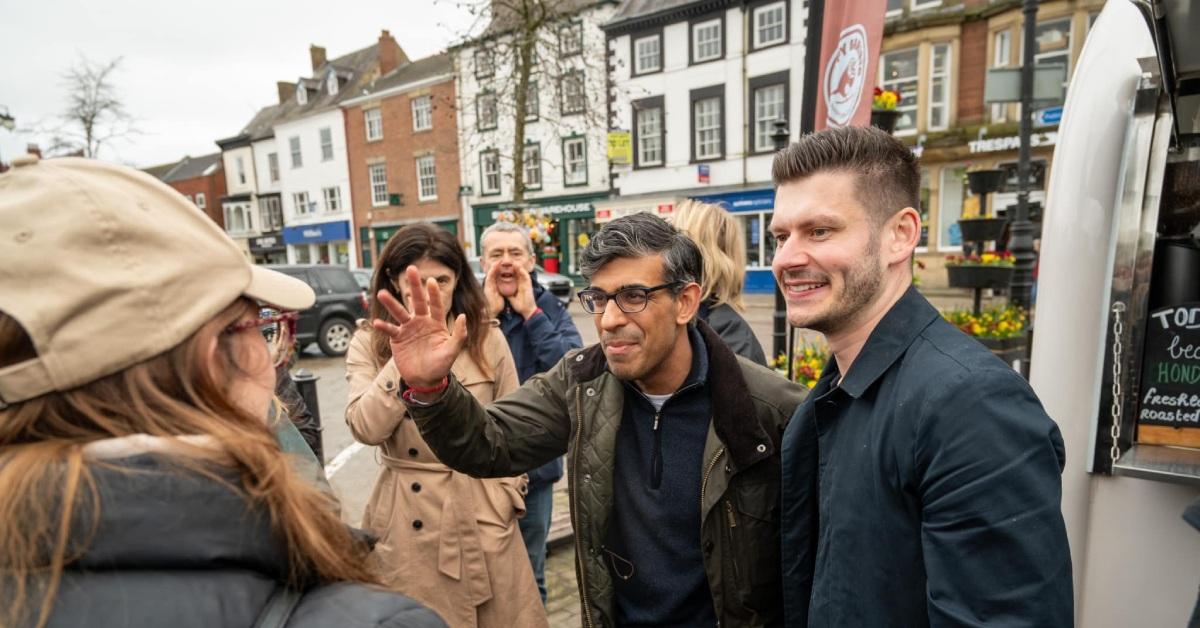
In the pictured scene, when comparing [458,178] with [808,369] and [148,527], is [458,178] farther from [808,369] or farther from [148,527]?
[148,527]

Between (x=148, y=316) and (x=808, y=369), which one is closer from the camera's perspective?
(x=148, y=316)

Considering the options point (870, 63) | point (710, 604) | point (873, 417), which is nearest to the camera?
point (873, 417)

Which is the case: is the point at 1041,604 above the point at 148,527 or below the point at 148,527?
below

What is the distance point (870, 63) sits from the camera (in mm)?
3510

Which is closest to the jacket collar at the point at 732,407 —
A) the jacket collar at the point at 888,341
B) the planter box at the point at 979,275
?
the jacket collar at the point at 888,341

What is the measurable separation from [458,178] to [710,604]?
91.4 feet

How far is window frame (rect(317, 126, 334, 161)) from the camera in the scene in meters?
32.4

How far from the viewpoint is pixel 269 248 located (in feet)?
120

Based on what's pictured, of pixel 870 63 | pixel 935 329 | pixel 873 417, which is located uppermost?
pixel 870 63

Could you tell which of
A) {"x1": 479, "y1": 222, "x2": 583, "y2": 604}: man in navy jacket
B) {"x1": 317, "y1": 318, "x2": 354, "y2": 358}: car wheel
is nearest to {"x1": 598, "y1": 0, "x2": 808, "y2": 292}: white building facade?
{"x1": 317, "y1": 318, "x2": 354, "y2": 358}: car wheel

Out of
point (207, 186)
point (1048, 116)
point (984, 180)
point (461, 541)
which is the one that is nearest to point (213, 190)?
point (207, 186)

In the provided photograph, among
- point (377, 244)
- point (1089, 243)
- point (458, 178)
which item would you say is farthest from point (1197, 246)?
point (377, 244)

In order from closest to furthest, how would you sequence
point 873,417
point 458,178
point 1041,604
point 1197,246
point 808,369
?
point 1041,604
point 873,417
point 1197,246
point 808,369
point 458,178

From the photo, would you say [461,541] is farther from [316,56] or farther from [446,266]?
[316,56]
